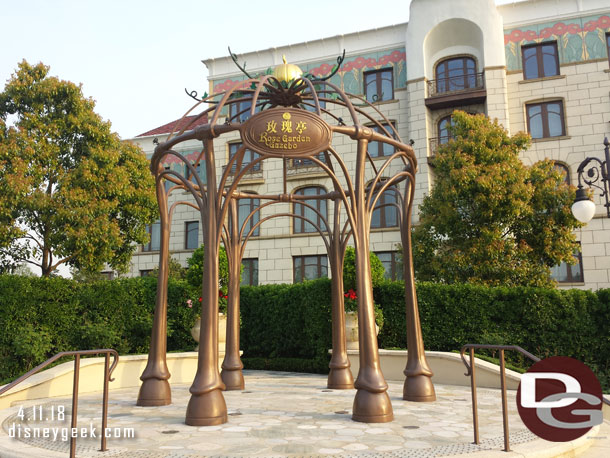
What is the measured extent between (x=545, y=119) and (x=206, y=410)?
19579mm

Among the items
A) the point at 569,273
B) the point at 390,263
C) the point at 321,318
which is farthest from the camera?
the point at 390,263

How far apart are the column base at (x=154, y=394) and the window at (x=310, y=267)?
49.8 feet

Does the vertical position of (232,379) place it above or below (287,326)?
below

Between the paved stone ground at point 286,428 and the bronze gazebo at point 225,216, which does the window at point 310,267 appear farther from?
the bronze gazebo at point 225,216

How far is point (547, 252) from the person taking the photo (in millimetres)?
15453

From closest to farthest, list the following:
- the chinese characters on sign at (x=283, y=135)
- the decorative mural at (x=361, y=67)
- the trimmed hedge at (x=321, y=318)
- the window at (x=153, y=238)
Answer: the chinese characters on sign at (x=283, y=135), the trimmed hedge at (x=321, y=318), the decorative mural at (x=361, y=67), the window at (x=153, y=238)

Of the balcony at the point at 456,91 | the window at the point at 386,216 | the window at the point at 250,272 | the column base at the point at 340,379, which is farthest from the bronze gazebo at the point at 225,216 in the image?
the window at the point at 250,272

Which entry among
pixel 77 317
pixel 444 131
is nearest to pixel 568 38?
pixel 444 131

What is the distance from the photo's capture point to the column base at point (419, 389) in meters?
7.85

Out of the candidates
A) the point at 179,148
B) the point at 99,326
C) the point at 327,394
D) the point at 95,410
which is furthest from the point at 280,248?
the point at 95,410

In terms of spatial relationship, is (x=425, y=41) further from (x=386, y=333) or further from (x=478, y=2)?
(x=386, y=333)

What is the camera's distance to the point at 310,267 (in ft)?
75.8

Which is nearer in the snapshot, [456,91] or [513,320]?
[513,320]

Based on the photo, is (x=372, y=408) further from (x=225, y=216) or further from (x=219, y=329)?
(x=219, y=329)
